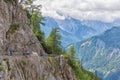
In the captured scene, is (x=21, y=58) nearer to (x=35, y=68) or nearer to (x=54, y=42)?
(x=35, y=68)

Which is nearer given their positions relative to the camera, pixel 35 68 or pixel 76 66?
pixel 35 68

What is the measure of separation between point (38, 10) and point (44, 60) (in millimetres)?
54174

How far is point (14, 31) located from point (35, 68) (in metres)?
14.6

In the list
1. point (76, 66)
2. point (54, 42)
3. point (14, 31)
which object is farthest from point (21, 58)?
point (54, 42)

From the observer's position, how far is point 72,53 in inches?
5482

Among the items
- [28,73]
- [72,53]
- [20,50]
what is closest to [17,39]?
[20,50]

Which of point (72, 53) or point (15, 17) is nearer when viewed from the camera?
point (15, 17)

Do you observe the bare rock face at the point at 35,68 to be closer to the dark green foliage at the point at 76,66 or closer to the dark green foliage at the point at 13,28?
the dark green foliage at the point at 76,66

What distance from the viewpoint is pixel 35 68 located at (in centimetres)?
7012

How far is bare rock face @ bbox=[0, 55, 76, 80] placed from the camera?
2267 inches

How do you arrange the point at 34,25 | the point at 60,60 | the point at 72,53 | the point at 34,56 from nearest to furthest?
the point at 34,56, the point at 60,60, the point at 34,25, the point at 72,53

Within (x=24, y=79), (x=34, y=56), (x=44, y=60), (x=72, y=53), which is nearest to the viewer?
(x=24, y=79)

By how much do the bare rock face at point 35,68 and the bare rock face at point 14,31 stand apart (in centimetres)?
760

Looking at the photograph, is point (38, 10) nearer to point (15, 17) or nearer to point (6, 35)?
point (15, 17)
